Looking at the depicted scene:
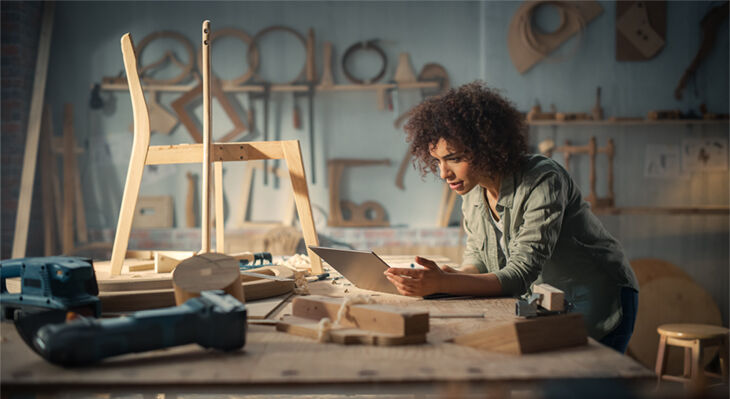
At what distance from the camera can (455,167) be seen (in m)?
2.11

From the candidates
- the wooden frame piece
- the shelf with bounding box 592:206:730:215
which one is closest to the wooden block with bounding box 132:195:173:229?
the wooden frame piece

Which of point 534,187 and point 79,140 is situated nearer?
point 534,187

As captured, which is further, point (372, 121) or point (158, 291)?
point (372, 121)

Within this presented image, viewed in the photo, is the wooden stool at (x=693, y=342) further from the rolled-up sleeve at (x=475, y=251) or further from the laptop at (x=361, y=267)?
the laptop at (x=361, y=267)

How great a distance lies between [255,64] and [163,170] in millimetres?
1233

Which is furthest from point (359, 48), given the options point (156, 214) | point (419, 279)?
point (419, 279)

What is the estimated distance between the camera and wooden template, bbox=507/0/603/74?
4.82 metres

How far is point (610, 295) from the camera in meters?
2.00

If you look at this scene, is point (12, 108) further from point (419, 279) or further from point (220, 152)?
point (419, 279)

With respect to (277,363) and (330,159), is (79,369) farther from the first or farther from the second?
(330,159)

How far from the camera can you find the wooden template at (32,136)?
15.7 feet

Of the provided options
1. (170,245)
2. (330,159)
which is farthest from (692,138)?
(170,245)

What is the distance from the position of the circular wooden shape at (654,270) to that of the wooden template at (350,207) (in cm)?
203

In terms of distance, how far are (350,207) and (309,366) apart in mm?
4230
